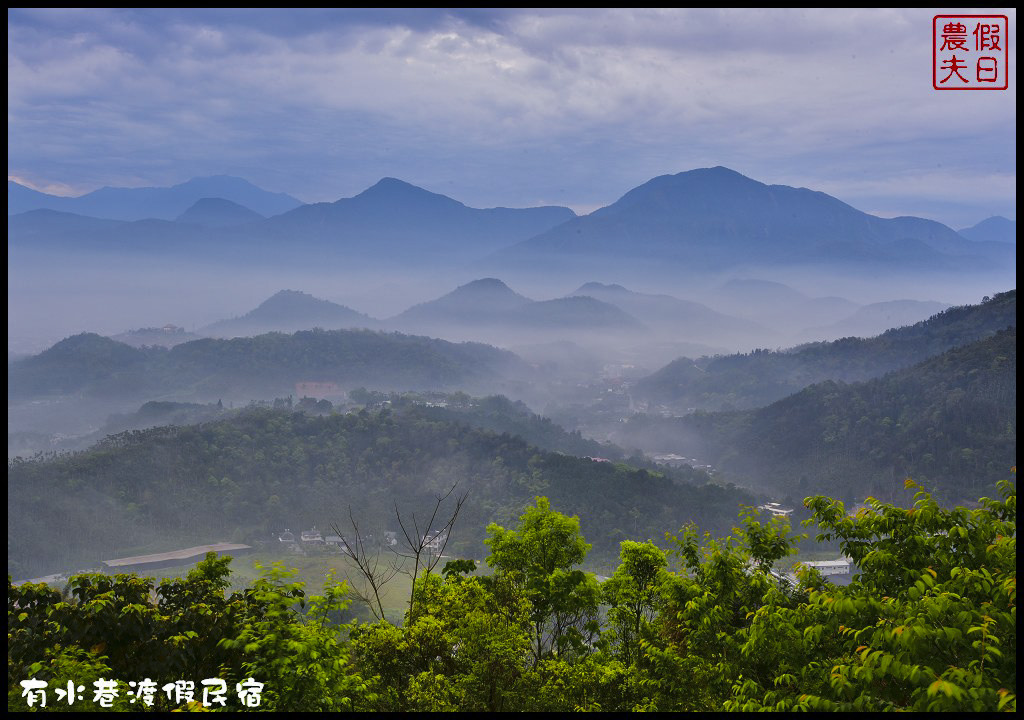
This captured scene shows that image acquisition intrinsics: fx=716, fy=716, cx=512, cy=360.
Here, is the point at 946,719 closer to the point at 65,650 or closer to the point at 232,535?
the point at 65,650

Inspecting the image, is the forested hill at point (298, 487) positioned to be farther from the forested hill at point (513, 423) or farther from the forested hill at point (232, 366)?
the forested hill at point (232, 366)

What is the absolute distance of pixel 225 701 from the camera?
411 centimetres

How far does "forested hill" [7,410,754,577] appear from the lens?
1753 inches

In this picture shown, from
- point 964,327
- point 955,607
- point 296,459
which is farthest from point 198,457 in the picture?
point 964,327

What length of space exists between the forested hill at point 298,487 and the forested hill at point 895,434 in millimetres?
7923

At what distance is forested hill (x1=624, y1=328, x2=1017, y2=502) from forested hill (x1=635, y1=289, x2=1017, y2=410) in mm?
13798

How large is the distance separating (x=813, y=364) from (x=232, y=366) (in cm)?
7920

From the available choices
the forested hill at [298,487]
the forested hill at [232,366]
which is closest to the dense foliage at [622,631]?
the forested hill at [298,487]

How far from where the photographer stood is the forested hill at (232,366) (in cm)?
9831

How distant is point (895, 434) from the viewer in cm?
5200

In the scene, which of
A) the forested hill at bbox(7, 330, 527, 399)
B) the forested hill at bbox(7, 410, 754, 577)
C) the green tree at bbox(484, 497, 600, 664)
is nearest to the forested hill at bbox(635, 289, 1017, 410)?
the forested hill at bbox(7, 410, 754, 577)

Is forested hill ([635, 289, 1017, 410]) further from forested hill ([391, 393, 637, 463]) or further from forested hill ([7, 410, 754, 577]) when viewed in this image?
forested hill ([7, 410, 754, 577])

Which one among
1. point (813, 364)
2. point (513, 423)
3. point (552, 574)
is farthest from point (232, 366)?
point (552, 574)

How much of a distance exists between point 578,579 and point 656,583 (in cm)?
68
